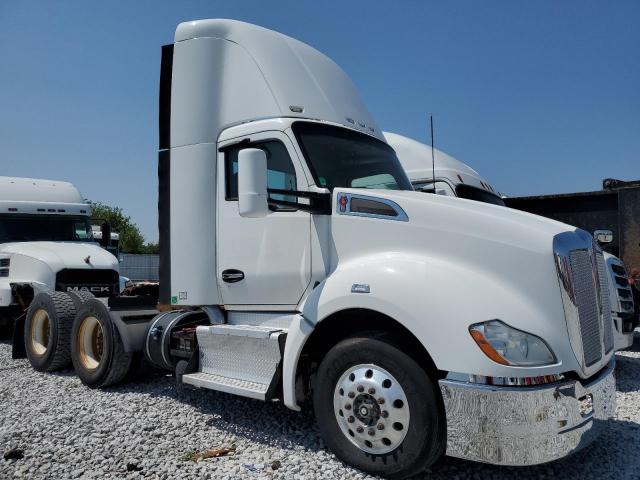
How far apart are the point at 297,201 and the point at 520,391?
216cm

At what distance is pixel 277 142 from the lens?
4438 mm

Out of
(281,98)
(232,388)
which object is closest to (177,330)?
(232,388)

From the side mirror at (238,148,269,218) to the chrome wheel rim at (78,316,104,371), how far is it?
3416 millimetres

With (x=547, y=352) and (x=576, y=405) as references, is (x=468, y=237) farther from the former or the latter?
(x=576, y=405)

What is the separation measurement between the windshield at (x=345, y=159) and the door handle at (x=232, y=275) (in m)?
1.10

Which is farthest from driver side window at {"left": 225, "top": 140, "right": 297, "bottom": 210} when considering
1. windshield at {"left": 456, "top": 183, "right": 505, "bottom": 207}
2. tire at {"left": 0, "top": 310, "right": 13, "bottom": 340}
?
tire at {"left": 0, "top": 310, "right": 13, "bottom": 340}

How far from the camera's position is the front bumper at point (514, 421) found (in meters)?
3.02

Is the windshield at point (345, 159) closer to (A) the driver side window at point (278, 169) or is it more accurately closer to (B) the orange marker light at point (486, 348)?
(A) the driver side window at point (278, 169)

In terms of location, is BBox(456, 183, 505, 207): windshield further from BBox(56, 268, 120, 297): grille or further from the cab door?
BBox(56, 268, 120, 297): grille

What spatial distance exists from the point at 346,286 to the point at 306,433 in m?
1.51

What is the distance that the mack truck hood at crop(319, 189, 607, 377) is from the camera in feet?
10.4

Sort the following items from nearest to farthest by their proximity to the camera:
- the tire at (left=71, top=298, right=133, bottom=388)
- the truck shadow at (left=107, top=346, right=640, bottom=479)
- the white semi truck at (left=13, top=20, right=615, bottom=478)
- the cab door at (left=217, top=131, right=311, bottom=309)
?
the white semi truck at (left=13, top=20, right=615, bottom=478), the truck shadow at (left=107, top=346, right=640, bottom=479), the cab door at (left=217, top=131, right=311, bottom=309), the tire at (left=71, top=298, right=133, bottom=388)

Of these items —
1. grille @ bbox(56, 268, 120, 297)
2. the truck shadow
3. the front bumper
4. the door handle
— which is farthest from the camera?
grille @ bbox(56, 268, 120, 297)

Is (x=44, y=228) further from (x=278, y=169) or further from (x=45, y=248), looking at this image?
(x=278, y=169)
